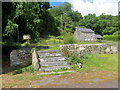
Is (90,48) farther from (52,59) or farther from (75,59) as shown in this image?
(52,59)

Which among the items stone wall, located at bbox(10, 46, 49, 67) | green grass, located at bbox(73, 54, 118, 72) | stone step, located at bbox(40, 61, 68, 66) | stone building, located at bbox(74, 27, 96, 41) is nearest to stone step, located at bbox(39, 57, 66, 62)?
stone step, located at bbox(40, 61, 68, 66)

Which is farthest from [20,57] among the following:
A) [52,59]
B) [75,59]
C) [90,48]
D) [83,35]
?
[83,35]

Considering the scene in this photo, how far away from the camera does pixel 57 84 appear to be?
450cm

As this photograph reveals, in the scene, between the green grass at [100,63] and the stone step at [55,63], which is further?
the stone step at [55,63]

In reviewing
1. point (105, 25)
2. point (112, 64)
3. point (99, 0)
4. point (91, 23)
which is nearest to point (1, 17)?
point (112, 64)

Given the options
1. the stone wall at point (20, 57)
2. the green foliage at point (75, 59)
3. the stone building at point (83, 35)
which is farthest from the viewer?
the stone building at point (83, 35)

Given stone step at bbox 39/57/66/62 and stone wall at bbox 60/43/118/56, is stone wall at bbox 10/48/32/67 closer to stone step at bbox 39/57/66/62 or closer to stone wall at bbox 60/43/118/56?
stone step at bbox 39/57/66/62

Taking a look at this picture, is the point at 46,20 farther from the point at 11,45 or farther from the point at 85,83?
the point at 85,83

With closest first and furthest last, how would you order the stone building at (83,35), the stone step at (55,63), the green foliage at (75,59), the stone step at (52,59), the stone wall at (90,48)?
the stone step at (55,63), the green foliage at (75,59), the stone step at (52,59), the stone wall at (90,48), the stone building at (83,35)

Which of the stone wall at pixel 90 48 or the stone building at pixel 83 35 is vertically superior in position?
the stone building at pixel 83 35

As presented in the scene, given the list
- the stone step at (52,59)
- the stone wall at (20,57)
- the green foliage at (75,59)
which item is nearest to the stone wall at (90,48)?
the green foliage at (75,59)

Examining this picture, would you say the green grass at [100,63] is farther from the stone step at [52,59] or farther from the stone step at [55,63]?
the stone step at [52,59]

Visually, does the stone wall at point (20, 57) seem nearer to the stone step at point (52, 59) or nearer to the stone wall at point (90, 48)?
the stone step at point (52, 59)

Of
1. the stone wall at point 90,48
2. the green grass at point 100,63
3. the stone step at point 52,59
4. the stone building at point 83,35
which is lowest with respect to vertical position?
the green grass at point 100,63
